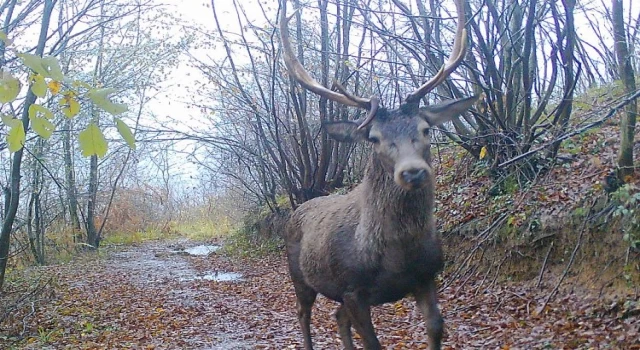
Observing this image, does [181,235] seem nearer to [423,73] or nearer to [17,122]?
[423,73]

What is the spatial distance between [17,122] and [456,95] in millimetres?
7590

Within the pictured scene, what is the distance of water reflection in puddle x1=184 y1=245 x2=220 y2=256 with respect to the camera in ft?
68.4

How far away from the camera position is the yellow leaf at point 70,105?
2.83 metres

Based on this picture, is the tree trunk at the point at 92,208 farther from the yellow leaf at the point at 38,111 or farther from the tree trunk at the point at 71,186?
the yellow leaf at the point at 38,111

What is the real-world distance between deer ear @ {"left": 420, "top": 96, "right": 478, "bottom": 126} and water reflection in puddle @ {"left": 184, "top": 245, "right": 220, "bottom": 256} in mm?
15748

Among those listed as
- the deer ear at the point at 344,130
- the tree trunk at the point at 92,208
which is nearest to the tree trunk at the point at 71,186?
the tree trunk at the point at 92,208

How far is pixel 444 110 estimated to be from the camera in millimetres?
5137

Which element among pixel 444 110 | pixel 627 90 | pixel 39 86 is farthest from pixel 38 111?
pixel 627 90

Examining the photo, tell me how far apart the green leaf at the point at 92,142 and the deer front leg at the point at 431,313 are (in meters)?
3.11

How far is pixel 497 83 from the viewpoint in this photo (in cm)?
874

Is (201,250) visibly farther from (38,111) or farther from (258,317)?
(38,111)

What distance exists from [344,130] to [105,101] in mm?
3130

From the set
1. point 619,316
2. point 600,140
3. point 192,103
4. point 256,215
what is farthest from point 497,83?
point 256,215

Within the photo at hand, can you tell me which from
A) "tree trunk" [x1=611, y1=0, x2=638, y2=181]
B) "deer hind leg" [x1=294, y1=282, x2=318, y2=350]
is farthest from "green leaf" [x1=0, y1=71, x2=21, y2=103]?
"tree trunk" [x1=611, y1=0, x2=638, y2=181]
